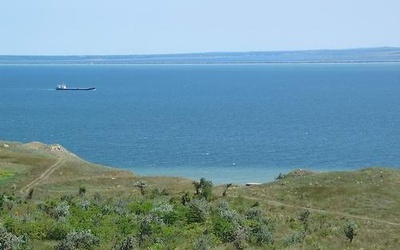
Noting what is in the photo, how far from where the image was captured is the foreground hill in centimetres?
3566

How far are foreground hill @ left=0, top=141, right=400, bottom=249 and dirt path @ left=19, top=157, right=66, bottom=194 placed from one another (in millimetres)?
103

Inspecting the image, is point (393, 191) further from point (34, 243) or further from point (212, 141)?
point (212, 141)

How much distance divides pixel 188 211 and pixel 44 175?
105ft

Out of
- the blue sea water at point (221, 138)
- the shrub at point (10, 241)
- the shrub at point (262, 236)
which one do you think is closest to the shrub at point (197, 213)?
the shrub at point (262, 236)

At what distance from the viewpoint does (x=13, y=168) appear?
7369 centimetres

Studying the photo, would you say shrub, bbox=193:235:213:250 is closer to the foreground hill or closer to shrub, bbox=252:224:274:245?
the foreground hill

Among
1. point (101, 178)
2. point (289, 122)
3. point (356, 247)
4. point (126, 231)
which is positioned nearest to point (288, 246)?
point (356, 247)

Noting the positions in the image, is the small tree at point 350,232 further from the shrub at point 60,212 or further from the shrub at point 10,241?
the shrub at point 10,241

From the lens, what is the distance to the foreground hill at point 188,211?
35.7 meters

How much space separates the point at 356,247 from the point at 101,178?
3607cm

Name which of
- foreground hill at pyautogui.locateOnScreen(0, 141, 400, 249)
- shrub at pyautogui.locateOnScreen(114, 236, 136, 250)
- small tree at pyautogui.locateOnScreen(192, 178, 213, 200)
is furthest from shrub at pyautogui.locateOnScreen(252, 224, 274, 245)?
small tree at pyautogui.locateOnScreen(192, 178, 213, 200)

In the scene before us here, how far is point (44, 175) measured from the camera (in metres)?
70.8

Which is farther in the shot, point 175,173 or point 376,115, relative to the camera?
point 376,115

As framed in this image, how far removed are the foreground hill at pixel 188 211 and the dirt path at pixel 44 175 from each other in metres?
0.10
